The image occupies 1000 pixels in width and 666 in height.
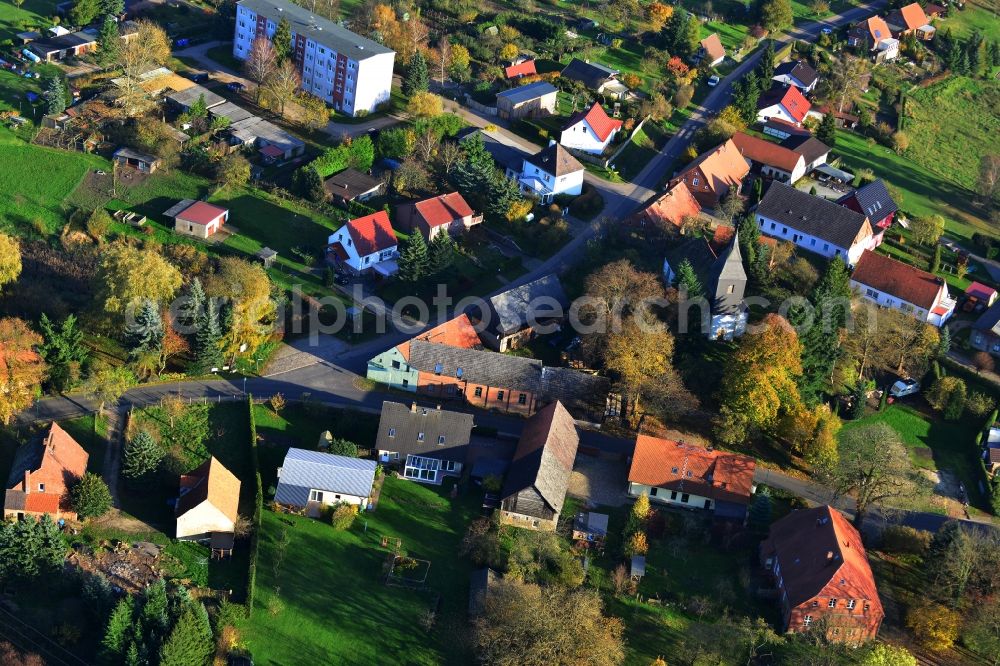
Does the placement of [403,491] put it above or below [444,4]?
below

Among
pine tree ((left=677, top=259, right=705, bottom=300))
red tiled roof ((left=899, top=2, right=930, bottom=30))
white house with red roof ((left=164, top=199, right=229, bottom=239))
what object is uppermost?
red tiled roof ((left=899, top=2, right=930, bottom=30))

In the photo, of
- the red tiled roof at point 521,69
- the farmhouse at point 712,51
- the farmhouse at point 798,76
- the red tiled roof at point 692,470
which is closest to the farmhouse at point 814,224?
the red tiled roof at point 692,470

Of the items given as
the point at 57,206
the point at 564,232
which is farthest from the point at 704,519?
the point at 57,206

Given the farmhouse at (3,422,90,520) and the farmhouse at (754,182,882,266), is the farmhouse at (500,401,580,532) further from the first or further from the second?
the farmhouse at (754,182,882,266)

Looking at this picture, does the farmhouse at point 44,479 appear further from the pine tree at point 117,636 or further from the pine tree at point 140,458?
the pine tree at point 117,636

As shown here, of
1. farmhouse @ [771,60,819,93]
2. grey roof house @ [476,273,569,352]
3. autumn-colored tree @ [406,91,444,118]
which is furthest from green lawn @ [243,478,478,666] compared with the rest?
farmhouse @ [771,60,819,93]

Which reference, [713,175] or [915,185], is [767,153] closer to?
[713,175]

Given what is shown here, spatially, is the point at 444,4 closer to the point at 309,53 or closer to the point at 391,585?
the point at 309,53
